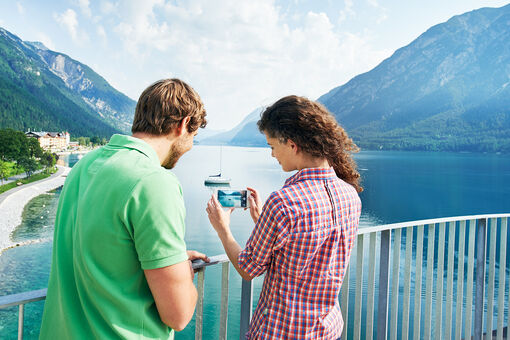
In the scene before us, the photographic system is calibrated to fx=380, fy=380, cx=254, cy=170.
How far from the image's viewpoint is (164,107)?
3.68ft

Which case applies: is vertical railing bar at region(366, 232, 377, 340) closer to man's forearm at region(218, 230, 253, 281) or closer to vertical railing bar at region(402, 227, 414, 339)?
vertical railing bar at region(402, 227, 414, 339)

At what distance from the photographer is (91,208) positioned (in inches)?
36.9

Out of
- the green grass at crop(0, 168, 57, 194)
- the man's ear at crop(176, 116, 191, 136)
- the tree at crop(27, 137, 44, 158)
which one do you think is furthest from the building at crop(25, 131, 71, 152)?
the man's ear at crop(176, 116, 191, 136)

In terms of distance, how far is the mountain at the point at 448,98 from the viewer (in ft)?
422

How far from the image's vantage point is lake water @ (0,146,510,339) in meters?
20.8

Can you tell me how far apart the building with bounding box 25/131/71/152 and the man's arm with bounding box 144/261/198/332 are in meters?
128

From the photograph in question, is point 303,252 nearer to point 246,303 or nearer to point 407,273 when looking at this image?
point 246,303

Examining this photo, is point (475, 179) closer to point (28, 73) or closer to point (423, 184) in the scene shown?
point (423, 184)

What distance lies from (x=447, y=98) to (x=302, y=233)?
177965 millimetres

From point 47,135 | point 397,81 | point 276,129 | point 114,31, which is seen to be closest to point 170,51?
point 114,31

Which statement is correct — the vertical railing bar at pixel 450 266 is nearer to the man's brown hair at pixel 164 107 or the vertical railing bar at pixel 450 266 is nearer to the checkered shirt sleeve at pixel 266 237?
the checkered shirt sleeve at pixel 266 237

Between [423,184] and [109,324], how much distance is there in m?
66.8

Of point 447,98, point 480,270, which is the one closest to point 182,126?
point 480,270

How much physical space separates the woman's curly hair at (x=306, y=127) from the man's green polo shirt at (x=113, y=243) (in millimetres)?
501
